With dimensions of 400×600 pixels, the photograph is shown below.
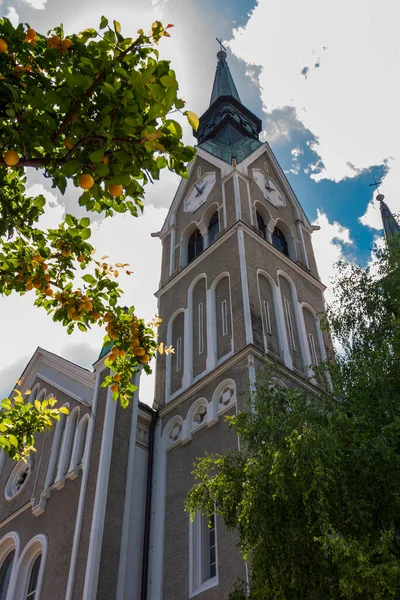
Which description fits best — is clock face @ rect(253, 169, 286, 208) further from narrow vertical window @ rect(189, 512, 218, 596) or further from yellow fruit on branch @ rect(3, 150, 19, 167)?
yellow fruit on branch @ rect(3, 150, 19, 167)

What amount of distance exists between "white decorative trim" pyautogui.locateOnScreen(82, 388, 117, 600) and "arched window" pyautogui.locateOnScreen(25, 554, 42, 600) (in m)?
2.72

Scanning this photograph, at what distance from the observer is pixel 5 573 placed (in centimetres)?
1534

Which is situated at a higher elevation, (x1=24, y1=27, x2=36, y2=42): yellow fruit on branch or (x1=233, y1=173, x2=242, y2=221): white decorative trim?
(x1=233, y1=173, x2=242, y2=221): white decorative trim

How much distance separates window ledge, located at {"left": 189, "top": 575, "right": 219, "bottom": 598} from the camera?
11820 mm

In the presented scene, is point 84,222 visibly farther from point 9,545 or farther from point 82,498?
point 9,545

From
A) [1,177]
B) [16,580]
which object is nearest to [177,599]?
[16,580]

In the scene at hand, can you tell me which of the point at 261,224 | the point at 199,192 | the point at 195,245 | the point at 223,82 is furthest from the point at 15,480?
the point at 223,82

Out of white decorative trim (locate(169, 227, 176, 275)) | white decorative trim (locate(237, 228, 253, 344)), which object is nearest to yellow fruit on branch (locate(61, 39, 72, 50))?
white decorative trim (locate(237, 228, 253, 344))

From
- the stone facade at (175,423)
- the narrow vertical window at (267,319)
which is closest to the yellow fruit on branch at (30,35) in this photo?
the stone facade at (175,423)

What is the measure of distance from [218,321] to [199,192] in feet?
27.8

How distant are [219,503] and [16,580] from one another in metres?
8.39

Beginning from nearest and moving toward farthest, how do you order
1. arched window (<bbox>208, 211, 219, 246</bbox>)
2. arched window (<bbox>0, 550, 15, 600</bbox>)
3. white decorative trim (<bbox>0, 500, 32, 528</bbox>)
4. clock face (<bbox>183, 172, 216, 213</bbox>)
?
1. arched window (<bbox>0, 550, 15, 600</bbox>)
2. white decorative trim (<bbox>0, 500, 32, 528</bbox>)
3. arched window (<bbox>208, 211, 219, 246</bbox>)
4. clock face (<bbox>183, 172, 216, 213</bbox>)

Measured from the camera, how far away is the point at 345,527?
7367 millimetres

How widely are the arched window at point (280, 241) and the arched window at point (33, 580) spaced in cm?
1280
